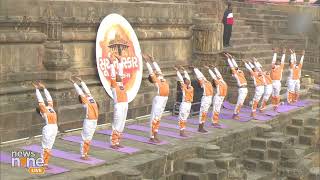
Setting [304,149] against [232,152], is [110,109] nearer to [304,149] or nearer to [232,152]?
[232,152]

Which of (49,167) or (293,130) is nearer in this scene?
(49,167)

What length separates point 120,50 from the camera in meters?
15.6

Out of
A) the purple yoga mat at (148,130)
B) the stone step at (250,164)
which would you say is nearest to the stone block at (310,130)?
the stone step at (250,164)

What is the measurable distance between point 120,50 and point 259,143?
171 inches

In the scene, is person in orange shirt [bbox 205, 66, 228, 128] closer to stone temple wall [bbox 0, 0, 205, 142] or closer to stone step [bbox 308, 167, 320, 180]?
stone temple wall [bbox 0, 0, 205, 142]

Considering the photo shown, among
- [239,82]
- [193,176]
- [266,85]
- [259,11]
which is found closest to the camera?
[193,176]

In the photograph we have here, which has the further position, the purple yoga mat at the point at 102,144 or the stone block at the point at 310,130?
the stone block at the point at 310,130

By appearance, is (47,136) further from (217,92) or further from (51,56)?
(217,92)

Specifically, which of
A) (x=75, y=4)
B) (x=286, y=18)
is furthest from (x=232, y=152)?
(x=286, y=18)

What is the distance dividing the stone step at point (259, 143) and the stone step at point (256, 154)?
0.66 ft

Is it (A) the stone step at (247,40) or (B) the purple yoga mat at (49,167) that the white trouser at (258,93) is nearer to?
(A) the stone step at (247,40)

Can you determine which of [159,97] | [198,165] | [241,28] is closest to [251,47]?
[241,28]

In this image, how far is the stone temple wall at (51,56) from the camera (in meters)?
12.8

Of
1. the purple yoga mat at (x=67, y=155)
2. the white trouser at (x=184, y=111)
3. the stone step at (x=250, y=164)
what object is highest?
the white trouser at (x=184, y=111)
